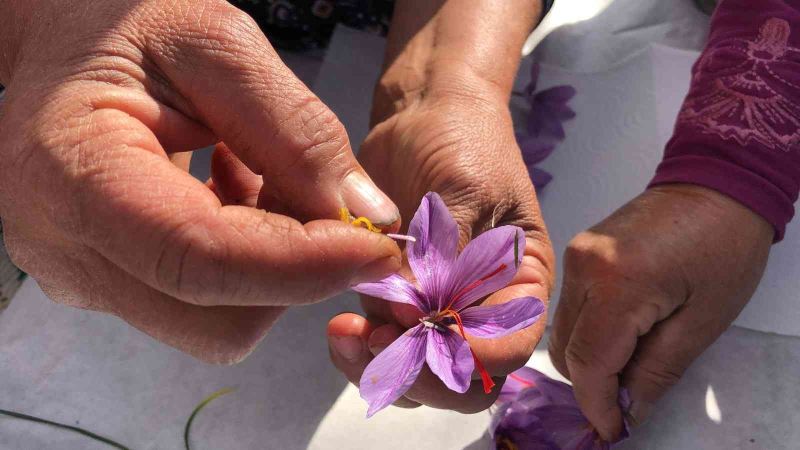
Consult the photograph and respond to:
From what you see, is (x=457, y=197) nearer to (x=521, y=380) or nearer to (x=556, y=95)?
(x=521, y=380)

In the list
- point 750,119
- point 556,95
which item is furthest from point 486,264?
point 556,95

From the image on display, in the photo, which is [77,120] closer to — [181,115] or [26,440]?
[181,115]

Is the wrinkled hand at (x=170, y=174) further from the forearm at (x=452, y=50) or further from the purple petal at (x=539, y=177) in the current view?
the purple petal at (x=539, y=177)

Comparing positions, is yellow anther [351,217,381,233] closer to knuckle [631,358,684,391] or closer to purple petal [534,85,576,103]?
knuckle [631,358,684,391]

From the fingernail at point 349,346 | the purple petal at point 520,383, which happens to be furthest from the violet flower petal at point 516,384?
the fingernail at point 349,346

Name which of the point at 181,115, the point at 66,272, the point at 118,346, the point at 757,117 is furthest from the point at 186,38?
the point at 757,117

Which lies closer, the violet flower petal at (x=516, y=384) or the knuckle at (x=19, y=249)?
the knuckle at (x=19, y=249)

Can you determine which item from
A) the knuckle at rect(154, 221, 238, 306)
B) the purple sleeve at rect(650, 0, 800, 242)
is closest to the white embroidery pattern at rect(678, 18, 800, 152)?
the purple sleeve at rect(650, 0, 800, 242)

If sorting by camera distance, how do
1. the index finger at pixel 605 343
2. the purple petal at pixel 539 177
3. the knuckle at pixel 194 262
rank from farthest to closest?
the purple petal at pixel 539 177, the index finger at pixel 605 343, the knuckle at pixel 194 262
